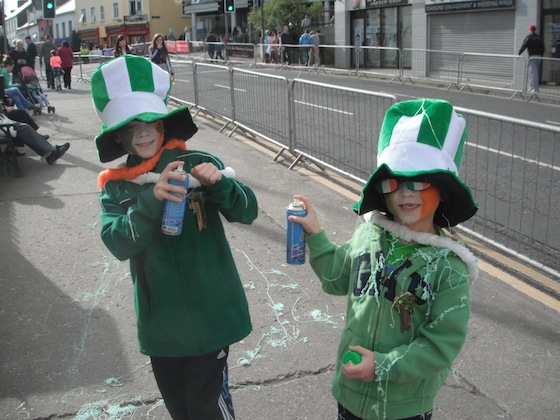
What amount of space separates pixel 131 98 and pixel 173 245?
575 mm

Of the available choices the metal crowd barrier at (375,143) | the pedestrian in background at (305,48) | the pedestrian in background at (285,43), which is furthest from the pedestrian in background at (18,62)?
the pedestrian in background at (285,43)

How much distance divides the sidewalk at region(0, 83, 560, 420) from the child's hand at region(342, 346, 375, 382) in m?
1.36

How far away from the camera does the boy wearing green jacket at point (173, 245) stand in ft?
7.86

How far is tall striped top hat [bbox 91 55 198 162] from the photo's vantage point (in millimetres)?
2391

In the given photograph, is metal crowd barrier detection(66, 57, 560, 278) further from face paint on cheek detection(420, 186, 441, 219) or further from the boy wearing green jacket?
the boy wearing green jacket

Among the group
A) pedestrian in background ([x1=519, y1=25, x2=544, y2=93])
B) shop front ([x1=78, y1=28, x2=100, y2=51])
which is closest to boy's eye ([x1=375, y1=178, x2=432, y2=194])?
pedestrian in background ([x1=519, y1=25, x2=544, y2=93])

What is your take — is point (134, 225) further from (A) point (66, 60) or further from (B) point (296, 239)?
(A) point (66, 60)

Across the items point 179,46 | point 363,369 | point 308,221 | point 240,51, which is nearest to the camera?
point 363,369

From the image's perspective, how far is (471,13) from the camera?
23.2 meters

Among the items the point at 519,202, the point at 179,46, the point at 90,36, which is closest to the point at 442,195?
the point at 519,202

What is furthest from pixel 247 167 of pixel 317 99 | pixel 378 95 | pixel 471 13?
pixel 471 13

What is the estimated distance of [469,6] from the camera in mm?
22922

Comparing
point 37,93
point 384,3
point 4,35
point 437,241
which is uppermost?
point 384,3

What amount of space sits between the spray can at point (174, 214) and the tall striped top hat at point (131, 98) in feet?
1.02
